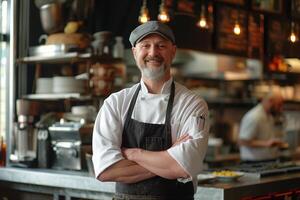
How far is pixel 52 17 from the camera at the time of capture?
5.34m

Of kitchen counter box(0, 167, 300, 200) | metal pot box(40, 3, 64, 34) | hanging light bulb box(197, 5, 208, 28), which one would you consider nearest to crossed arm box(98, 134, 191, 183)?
kitchen counter box(0, 167, 300, 200)

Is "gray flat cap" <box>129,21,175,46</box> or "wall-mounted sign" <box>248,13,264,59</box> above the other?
"wall-mounted sign" <box>248,13,264,59</box>

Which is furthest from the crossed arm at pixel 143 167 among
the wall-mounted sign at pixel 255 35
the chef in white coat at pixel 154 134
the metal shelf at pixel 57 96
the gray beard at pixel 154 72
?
the wall-mounted sign at pixel 255 35

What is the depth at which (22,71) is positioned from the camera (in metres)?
5.42

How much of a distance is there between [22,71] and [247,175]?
229 cm

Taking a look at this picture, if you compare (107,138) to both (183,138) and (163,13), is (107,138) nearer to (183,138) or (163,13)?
(183,138)

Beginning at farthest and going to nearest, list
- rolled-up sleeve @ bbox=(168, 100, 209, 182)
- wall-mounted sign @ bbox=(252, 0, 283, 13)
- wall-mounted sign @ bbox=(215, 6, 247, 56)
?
wall-mounted sign @ bbox=(252, 0, 283, 13), wall-mounted sign @ bbox=(215, 6, 247, 56), rolled-up sleeve @ bbox=(168, 100, 209, 182)

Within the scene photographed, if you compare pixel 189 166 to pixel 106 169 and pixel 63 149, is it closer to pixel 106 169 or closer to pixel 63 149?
pixel 106 169

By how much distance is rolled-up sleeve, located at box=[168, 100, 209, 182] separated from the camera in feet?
9.07

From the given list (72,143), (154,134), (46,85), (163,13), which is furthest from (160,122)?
(46,85)

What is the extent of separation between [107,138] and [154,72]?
384 mm

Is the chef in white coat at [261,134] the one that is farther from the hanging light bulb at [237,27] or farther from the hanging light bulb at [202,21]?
the hanging light bulb at [202,21]

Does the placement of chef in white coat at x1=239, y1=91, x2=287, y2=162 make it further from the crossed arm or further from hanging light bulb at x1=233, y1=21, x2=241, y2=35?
the crossed arm

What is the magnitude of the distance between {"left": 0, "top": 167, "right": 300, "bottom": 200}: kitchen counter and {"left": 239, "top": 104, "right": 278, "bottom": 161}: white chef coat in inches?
71.3
